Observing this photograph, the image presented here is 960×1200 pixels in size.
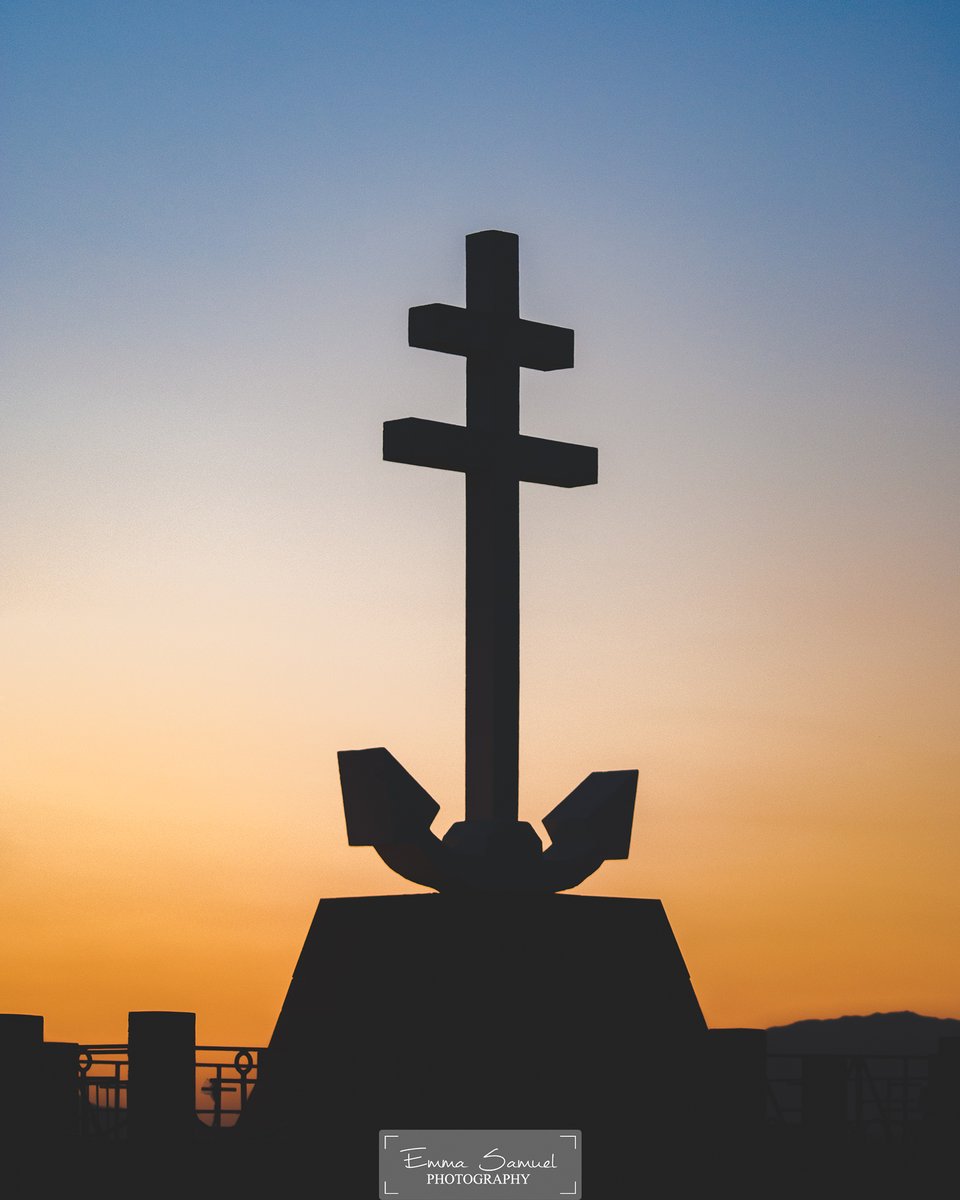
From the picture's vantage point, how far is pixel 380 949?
14.3 metres

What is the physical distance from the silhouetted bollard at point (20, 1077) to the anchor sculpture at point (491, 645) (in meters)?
3.44

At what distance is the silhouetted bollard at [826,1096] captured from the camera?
18.6 meters

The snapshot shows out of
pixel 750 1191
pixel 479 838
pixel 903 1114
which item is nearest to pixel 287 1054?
pixel 479 838

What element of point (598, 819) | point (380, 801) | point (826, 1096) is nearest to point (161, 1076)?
point (380, 801)

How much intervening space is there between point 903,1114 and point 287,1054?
7.54 metres

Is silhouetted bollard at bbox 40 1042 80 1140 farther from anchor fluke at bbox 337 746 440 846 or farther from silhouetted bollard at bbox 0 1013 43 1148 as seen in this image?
anchor fluke at bbox 337 746 440 846

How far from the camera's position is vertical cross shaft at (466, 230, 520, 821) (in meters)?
14.6

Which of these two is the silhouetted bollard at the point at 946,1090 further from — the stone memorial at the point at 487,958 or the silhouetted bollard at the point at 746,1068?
the stone memorial at the point at 487,958

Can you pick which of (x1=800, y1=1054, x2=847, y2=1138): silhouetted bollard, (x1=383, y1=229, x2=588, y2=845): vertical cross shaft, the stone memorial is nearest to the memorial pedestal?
the stone memorial

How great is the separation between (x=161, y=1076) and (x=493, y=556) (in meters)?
4.63

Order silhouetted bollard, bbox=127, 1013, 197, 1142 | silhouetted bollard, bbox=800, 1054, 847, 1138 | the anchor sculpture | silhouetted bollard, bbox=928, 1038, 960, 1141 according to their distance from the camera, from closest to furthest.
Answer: the anchor sculpture
silhouetted bollard, bbox=127, 1013, 197, 1142
silhouetted bollard, bbox=928, 1038, 960, 1141
silhouetted bollard, bbox=800, 1054, 847, 1138

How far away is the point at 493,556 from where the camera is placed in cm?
1487

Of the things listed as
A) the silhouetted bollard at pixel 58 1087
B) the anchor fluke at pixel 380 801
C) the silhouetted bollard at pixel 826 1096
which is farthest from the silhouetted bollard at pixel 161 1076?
the silhouetted bollard at pixel 826 1096

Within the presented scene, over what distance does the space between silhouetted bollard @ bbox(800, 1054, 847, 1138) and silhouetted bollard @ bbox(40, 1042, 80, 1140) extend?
5.85 metres
